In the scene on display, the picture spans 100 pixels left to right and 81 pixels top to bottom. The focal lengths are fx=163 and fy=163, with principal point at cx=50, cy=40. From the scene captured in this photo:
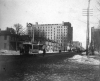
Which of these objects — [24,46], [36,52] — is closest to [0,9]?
[24,46]

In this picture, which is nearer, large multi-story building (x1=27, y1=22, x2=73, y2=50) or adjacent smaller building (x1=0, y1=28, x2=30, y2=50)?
large multi-story building (x1=27, y1=22, x2=73, y2=50)

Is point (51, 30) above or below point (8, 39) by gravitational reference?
above

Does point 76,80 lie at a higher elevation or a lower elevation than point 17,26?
lower

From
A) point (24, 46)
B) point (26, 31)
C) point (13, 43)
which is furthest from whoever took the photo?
point (26, 31)

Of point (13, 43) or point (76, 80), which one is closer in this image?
point (76, 80)

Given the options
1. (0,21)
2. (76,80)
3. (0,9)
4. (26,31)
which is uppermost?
(26,31)

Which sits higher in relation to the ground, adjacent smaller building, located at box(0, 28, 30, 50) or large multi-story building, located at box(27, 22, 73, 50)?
large multi-story building, located at box(27, 22, 73, 50)

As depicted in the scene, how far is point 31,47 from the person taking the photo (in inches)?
1165

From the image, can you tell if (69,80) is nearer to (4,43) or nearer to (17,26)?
(17,26)

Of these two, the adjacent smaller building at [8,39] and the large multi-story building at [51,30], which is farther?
the adjacent smaller building at [8,39]

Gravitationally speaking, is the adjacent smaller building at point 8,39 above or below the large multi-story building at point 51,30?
below

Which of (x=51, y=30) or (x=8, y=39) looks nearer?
(x=51, y=30)

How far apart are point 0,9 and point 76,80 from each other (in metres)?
4.17

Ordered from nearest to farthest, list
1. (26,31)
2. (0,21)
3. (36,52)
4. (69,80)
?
(0,21)
(69,80)
(36,52)
(26,31)
